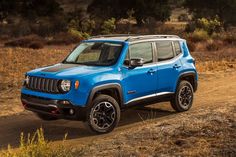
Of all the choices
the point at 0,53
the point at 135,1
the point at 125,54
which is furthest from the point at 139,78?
the point at 135,1

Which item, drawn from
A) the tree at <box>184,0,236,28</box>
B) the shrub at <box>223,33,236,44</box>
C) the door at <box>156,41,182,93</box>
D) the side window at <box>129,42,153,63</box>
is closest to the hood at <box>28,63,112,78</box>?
the side window at <box>129,42,153,63</box>

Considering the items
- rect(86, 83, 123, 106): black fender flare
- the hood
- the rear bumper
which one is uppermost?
the hood

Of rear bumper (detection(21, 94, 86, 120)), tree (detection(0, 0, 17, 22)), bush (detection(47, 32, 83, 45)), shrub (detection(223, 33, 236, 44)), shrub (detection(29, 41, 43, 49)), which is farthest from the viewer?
tree (detection(0, 0, 17, 22))

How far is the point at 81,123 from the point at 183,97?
254 cm

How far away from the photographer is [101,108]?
9406 millimetres

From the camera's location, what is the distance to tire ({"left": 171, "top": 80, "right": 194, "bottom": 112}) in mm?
11305

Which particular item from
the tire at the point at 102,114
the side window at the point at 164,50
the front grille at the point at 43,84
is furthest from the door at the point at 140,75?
the front grille at the point at 43,84

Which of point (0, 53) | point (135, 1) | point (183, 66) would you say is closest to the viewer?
point (183, 66)

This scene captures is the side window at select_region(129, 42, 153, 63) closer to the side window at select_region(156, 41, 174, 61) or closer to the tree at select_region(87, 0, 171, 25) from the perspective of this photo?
the side window at select_region(156, 41, 174, 61)

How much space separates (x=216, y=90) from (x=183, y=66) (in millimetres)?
3631

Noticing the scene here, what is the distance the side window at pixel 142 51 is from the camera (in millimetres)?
10212

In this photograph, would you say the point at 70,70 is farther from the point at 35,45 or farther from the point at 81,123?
the point at 35,45

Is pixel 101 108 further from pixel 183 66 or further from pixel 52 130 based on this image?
pixel 183 66

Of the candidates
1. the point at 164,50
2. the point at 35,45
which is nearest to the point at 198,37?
the point at 35,45
